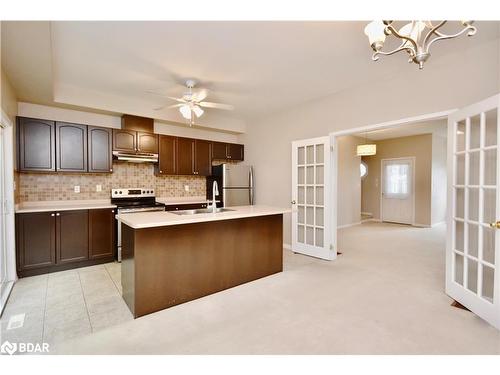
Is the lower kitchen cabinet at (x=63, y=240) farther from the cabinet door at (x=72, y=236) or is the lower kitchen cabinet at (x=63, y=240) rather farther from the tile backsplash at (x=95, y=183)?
the tile backsplash at (x=95, y=183)

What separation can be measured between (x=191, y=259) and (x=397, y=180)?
7.26 meters

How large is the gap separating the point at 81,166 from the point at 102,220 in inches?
35.0

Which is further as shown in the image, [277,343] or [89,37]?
[89,37]

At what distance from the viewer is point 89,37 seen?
238cm

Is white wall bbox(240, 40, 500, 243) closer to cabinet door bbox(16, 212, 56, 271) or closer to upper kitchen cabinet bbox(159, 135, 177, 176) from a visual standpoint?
upper kitchen cabinet bbox(159, 135, 177, 176)

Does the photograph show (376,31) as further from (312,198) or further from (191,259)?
(312,198)

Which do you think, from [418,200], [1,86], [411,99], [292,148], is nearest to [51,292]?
[1,86]

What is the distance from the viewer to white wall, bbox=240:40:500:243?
2.59 metres

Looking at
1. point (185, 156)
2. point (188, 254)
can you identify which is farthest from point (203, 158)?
point (188, 254)

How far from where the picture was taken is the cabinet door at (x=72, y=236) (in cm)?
346

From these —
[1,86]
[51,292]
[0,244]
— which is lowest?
[51,292]

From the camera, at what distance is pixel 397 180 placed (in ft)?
25.2

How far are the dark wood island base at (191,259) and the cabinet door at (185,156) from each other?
233cm
